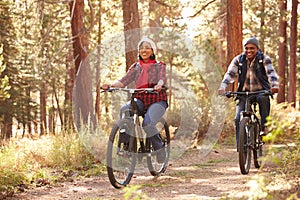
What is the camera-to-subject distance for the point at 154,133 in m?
7.30

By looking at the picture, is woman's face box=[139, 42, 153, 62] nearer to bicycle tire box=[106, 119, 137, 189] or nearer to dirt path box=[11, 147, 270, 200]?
bicycle tire box=[106, 119, 137, 189]

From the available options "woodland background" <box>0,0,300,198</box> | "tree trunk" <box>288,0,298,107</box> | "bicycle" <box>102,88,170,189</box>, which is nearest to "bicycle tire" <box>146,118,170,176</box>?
"bicycle" <box>102,88,170,189</box>

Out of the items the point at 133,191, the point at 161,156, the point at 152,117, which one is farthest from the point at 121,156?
the point at 133,191

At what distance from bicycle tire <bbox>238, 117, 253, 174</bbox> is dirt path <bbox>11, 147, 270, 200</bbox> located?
0.60ft

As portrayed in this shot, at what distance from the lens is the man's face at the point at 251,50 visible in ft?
25.3

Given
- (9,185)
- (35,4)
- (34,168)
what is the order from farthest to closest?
(35,4), (34,168), (9,185)

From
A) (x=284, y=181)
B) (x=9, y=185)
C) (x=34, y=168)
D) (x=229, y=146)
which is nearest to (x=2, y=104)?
(x=229, y=146)

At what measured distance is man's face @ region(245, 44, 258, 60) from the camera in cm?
770

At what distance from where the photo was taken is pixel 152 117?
7.14 metres

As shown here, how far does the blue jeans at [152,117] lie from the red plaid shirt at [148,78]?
0.09 m

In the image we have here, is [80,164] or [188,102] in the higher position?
[188,102]

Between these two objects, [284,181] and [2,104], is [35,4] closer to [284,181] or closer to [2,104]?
[284,181]

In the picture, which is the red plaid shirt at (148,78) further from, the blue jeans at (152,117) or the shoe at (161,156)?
the shoe at (161,156)

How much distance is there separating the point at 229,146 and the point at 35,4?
6.93 metres
